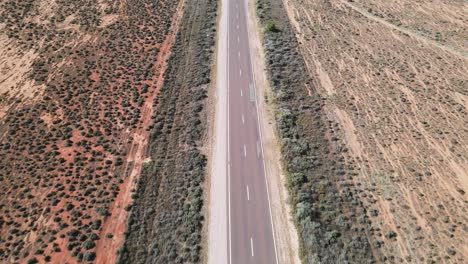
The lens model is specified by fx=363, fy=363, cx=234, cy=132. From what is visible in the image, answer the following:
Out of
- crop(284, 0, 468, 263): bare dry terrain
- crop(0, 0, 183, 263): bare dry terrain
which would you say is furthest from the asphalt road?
crop(0, 0, 183, 263): bare dry terrain

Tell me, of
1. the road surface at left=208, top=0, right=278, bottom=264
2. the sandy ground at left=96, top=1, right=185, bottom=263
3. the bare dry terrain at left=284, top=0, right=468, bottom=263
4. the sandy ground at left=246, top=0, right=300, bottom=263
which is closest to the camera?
the sandy ground at left=96, top=1, right=185, bottom=263

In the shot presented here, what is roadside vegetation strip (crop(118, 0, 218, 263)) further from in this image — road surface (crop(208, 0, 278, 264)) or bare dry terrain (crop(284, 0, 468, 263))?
bare dry terrain (crop(284, 0, 468, 263))

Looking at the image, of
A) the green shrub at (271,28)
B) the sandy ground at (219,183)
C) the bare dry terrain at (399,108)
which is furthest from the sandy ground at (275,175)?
the bare dry terrain at (399,108)

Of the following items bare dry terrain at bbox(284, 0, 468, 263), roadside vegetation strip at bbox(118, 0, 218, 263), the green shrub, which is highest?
the green shrub

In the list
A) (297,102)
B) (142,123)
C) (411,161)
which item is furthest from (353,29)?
(142,123)

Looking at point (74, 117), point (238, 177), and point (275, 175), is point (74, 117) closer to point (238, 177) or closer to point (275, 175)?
point (238, 177)

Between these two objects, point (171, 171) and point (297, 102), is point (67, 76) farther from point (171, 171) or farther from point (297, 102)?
point (297, 102)

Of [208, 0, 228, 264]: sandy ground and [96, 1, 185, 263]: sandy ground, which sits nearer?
[96, 1, 185, 263]: sandy ground

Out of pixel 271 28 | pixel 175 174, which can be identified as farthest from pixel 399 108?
pixel 175 174
